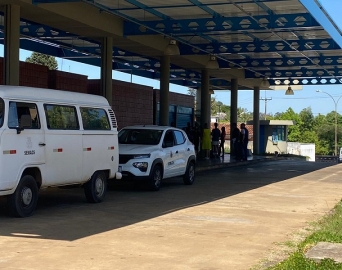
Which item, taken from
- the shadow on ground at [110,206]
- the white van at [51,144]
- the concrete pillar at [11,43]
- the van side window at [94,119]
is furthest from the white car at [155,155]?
the concrete pillar at [11,43]

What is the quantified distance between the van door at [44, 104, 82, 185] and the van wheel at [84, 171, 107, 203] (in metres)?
0.69

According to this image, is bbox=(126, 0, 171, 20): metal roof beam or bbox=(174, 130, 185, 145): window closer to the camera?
bbox=(174, 130, 185, 145): window

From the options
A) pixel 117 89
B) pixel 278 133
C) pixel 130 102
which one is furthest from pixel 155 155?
pixel 278 133

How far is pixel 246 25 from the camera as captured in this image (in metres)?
22.5

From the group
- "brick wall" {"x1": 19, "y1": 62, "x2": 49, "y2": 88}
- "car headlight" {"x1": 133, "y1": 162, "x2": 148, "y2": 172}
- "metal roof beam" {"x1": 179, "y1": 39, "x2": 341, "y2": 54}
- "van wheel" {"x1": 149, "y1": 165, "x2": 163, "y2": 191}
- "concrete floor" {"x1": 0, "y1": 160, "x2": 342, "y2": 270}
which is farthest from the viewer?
"metal roof beam" {"x1": 179, "y1": 39, "x2": 341, "y2": 54}

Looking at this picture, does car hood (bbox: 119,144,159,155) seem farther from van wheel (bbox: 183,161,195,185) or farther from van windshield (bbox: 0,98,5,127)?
van windshield (bbox: 0,98,5,127)

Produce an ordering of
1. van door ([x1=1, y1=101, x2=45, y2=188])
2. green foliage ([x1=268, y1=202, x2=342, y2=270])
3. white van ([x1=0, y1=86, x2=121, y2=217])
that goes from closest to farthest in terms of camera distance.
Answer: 1. green foliage ([x1=268, y1=202, x2=342, y2=270])
2. van door ([x1=1, y1=101, x2=45, y2=188])
3. white van ([x1=0, y1=86, x2=121, y2=217])

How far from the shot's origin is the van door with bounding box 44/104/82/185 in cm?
1229

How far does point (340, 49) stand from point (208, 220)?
677 inches

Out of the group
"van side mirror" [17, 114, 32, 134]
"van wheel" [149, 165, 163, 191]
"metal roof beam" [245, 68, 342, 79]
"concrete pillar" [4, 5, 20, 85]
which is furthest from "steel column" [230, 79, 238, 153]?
"van side mirror" [17, 114, 32, 134]

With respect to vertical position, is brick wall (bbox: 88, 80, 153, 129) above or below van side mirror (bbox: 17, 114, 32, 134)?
above

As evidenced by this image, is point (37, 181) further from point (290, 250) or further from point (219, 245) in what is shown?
point (290, 250)

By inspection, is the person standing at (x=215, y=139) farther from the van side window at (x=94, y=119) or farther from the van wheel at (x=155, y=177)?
the van side window at (x=94, y=119)

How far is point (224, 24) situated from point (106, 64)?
191 inches
